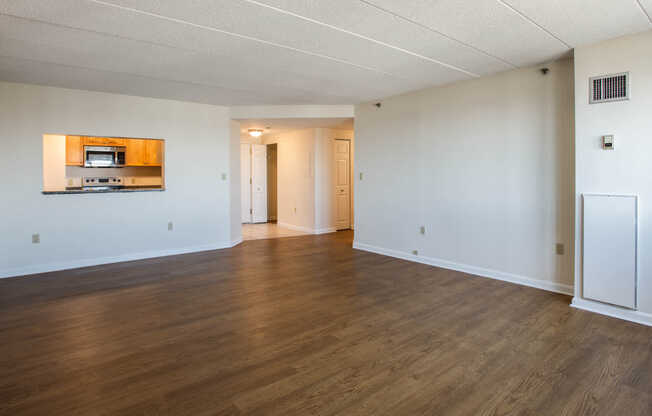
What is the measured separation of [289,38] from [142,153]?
564 cm

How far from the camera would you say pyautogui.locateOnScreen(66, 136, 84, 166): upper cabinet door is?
702 centimetres

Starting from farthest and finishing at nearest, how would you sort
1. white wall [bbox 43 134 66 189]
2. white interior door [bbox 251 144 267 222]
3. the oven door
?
white interior door [bbox 251 144 267 222]
the oven door
white wall [bbox 43 134 66 189]

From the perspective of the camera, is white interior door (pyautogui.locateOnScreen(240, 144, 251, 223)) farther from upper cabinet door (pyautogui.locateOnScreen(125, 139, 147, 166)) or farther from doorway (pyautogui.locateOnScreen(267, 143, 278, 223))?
upper cabinet door (pyautogui.locateOnScreen(125, 139, 147, 166))

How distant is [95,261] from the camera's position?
5.32m

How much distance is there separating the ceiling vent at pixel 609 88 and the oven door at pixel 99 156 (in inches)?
303

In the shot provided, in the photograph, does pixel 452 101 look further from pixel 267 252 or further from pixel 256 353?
pixel 256 353

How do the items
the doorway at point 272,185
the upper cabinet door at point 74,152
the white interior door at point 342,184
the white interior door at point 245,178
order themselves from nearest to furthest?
the upper cabinet door at point 74,152, the white interior door at point 342,184, the white interior door at point 245,178, the doorway at point 272,185

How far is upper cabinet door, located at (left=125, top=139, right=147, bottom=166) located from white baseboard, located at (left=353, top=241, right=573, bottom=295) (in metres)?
4.95

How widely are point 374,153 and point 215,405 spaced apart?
15.5 feet

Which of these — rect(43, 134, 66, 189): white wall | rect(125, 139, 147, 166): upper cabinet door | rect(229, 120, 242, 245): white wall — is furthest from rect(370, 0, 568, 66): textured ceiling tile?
rect(43, 134, 66, 189): white wall

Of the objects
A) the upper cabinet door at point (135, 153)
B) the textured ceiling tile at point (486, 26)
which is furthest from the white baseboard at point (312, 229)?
the textured ceiling tile at point (486, 26)

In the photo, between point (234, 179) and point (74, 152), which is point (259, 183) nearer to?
point (234, 179)

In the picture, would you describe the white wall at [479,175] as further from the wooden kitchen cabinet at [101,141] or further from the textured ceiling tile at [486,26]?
the wooden kitchen cabinet at [101,141]

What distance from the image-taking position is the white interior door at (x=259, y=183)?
31.8 ft
